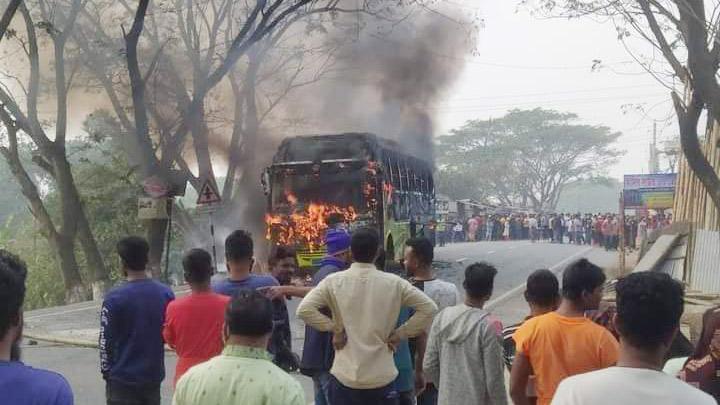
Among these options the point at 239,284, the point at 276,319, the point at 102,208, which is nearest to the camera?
the point at 239,284

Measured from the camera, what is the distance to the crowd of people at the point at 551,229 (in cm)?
3469

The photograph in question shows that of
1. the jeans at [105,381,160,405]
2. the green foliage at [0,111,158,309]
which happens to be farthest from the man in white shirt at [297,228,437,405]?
the green foliage at [0,111,158,309]

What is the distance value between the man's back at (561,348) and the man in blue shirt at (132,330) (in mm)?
2119

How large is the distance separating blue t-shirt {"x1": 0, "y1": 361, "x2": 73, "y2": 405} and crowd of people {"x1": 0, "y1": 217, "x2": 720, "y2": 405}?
0.59 metres

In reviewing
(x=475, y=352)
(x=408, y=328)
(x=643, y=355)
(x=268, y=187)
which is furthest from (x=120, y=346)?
(x=268, y=187)

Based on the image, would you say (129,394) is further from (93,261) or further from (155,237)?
(93,261)

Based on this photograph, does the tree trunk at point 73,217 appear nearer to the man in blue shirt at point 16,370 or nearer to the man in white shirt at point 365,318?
the man in white shirt at point 365,318

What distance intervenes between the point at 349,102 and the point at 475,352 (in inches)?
954

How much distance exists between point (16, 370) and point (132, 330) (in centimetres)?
247

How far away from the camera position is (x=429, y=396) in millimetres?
5340

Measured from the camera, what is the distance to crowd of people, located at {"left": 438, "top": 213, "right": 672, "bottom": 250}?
34.7 m

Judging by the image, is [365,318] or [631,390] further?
[365,318]

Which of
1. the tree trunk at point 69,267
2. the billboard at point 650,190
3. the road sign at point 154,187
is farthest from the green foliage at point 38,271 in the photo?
the billboard at point 650,190

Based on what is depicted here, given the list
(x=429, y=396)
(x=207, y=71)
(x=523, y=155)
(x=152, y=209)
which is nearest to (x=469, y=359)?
(x=429, y=396)
